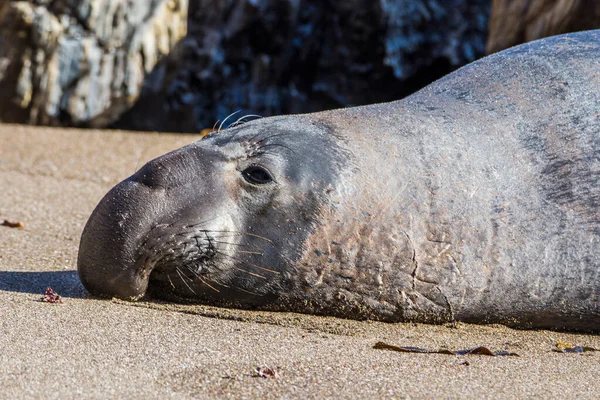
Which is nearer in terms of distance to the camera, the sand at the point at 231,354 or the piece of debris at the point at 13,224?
the sand at the point at 231,354

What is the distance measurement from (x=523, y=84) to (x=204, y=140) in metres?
1.33

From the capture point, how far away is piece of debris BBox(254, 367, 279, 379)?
2.54 meters

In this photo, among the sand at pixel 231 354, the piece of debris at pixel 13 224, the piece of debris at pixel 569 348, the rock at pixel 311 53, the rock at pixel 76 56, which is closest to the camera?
the sand at pixel 231 354

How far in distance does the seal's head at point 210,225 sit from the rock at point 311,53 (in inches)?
234

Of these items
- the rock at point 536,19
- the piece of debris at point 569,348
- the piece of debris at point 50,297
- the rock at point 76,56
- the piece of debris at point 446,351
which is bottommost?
the piece of debris at point 50,297

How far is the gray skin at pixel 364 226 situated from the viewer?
317 centimetres

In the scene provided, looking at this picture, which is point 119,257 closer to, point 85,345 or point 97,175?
point 85,345

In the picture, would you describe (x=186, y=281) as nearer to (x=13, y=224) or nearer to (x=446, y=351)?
Answer: (x=446, y=351)

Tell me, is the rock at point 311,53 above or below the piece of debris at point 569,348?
above

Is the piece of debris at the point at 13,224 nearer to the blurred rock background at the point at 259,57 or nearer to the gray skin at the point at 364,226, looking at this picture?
the gray skin at the point at 364,226

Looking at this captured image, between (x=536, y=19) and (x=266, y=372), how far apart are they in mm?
5333

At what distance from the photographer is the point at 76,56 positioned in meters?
8.07

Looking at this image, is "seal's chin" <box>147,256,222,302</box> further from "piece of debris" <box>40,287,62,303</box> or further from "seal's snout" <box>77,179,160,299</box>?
"piece of debris" <box>40,287,62,303</box>

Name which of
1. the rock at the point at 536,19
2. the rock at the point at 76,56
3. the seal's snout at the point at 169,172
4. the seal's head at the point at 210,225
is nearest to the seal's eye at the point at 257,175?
the seal's head at the point at 210,225
